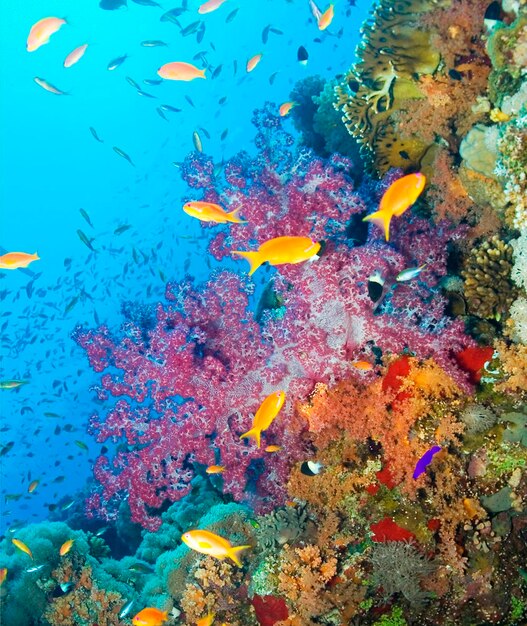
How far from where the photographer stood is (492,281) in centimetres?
426

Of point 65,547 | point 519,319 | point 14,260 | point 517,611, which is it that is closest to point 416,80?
point 519,319

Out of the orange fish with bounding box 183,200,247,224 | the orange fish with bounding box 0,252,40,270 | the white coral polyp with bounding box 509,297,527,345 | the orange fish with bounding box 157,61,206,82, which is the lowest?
the white coral polyp with bounding box 509,297,527,345

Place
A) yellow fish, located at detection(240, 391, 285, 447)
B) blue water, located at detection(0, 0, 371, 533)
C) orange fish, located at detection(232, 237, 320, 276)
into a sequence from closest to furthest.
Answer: orange fish, located at detection(232, 237, 320, 276)
yellow fish, located at detection(240, 391, 285, 447)
blue water, located at detection(0, 0, 371, 533)

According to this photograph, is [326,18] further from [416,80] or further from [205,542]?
[205,542]

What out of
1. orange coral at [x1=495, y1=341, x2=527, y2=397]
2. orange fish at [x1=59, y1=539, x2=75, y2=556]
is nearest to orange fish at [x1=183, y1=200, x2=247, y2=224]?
orange coral at [x1=495, y1=341, x2=527, y2=397]

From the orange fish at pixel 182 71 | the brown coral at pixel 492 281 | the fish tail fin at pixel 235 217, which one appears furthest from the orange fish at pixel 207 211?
the orange fish at pixel 182 71

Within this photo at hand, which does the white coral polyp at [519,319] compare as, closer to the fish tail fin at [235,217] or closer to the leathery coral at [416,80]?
the leathery coral at [416,80]

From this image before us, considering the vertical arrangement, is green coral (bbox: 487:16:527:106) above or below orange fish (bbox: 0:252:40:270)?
above

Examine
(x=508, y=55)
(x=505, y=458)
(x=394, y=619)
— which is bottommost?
(x=394, y=619)

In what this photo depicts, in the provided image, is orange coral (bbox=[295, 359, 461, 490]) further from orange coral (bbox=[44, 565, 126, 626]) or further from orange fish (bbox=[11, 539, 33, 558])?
orange fish (bbox=[11, 539, 33, 558])

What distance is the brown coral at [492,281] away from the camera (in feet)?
13.8

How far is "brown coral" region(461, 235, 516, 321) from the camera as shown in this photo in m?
4.21

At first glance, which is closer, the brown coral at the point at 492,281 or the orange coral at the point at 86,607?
the brown coral at the point at 492,281

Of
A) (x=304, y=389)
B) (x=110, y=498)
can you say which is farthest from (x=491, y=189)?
(x=110, y=498)
